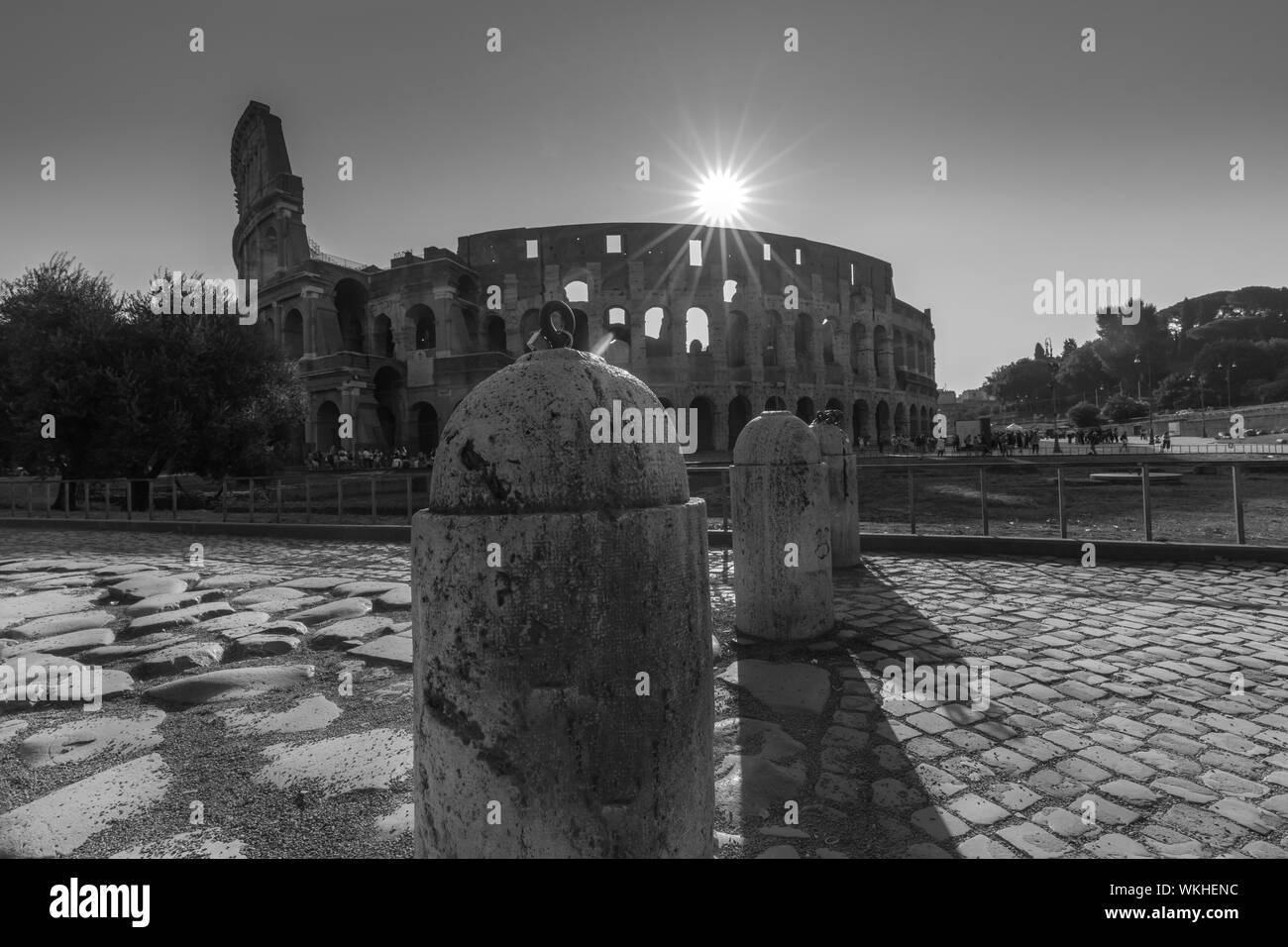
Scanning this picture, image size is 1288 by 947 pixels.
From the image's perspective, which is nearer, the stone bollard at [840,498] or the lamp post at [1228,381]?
the stone bollard at [840,498]

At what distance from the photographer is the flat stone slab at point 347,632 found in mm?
3988

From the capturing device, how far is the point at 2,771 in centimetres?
237

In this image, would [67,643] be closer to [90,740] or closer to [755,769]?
[90,740]

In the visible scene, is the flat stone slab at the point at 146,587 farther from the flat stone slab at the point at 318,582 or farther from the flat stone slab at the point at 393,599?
the flat stone slab at the point at 393,599

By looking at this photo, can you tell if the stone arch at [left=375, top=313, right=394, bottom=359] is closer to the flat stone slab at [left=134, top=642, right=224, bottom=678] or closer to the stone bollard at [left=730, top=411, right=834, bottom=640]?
the flat stone slab at [left=134, top=642, right=224, bottom=678]

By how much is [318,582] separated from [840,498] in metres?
5.15

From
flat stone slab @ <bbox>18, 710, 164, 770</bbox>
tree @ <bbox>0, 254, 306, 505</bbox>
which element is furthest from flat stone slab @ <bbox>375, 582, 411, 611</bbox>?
tree @ <bbox>0, 254, 306, 505</bbox>

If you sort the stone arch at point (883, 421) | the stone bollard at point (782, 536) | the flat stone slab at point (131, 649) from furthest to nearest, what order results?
the stone arch at point (883, 421) < the stone bollard at point (782, 536) < the flat stone slab at point (131, 649)

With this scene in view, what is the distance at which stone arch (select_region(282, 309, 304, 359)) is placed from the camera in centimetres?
3166

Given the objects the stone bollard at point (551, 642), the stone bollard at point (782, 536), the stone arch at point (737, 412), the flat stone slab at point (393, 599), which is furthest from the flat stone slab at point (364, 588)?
the stone arch at point (737, 412)

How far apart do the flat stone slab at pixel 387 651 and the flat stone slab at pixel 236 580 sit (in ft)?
9.47

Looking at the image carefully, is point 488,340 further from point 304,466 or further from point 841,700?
point 841,700

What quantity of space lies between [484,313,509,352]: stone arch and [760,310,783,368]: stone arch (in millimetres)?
14294

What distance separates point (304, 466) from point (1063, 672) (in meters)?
29.3
